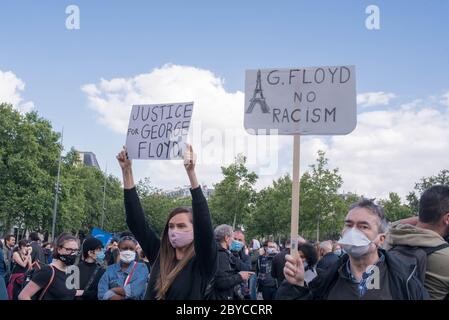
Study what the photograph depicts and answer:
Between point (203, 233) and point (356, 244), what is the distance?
3.36 feet

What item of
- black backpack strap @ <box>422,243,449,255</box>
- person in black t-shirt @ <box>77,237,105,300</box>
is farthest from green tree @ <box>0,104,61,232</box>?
black backpack strap @ <box>422,243,449,255</box>

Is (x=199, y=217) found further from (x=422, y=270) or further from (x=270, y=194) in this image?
(x=270, y=194)

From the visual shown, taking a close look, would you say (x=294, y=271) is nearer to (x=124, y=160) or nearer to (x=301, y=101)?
(x=301, y=101)

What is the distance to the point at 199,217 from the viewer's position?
3641 millimetres

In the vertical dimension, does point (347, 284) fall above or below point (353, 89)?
below

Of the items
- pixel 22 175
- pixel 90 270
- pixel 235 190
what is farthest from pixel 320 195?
pixel 90 270

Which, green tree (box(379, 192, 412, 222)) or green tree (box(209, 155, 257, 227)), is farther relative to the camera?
green tree (box(379, 192, 412, 222))

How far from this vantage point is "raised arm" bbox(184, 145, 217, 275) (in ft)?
11.9

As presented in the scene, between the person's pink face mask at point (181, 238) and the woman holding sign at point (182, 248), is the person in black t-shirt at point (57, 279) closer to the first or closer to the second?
the woman holding sign at point (182, 248)

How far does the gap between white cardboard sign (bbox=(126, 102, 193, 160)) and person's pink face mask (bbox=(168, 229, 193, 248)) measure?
0.70 metres

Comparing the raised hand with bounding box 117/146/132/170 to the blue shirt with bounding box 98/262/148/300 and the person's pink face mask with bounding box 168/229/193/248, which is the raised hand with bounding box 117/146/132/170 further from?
the blue shirt with bounding box 98/262/148/300
